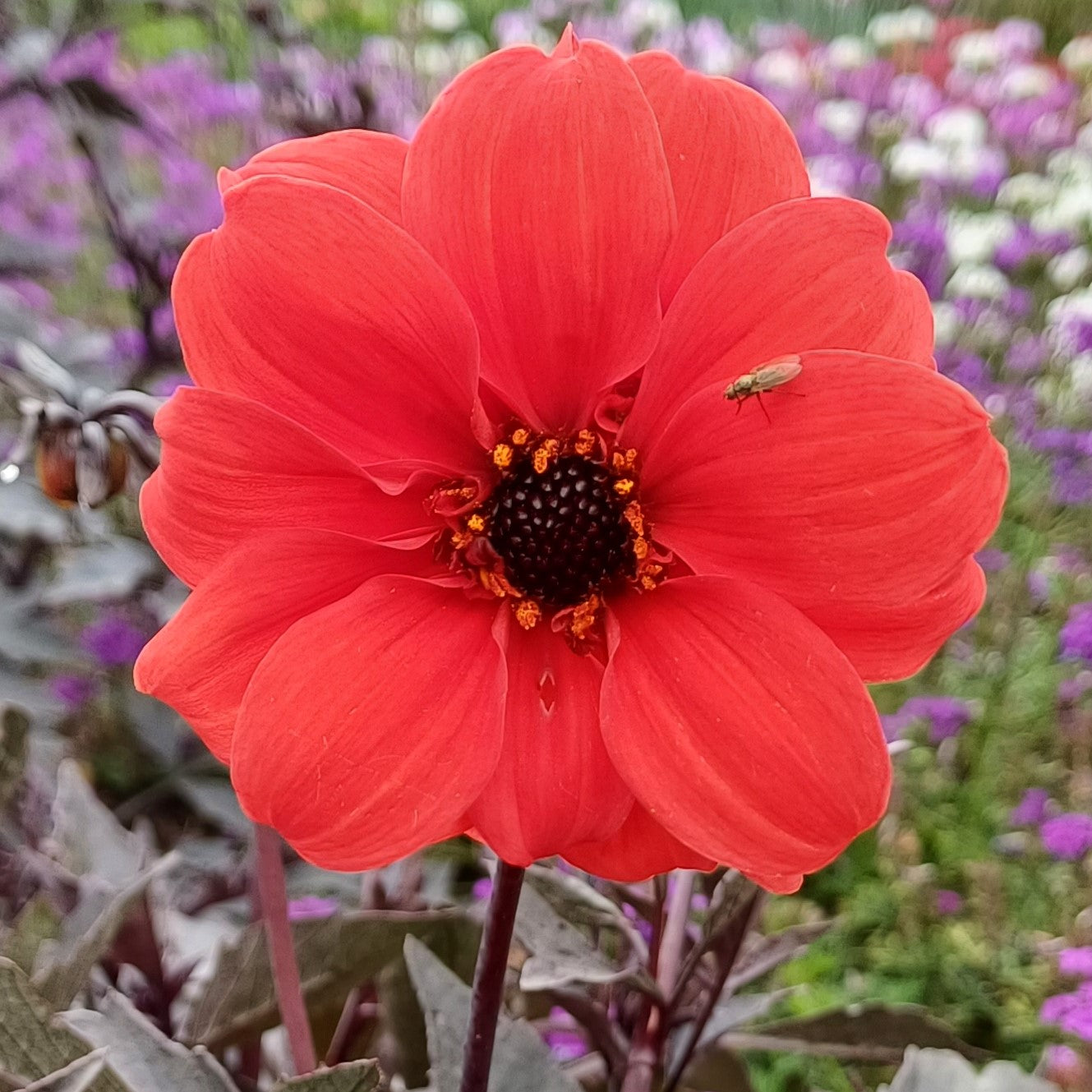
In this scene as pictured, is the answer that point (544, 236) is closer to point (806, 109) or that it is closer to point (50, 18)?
point (50, 18)

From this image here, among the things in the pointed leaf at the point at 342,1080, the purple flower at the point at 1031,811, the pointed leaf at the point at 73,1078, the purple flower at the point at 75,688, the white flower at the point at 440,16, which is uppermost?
the white flower at the point at 440,16

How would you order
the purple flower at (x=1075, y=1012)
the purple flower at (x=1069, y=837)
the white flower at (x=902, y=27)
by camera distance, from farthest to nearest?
1. the white flower at (x=902, y=27)
2. the purple flower at (x=1069, y=837)
3. the purple flower at (x=1075, y=1012)

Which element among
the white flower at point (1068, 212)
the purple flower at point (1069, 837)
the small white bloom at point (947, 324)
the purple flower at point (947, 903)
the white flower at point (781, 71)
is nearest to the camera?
the purple flower at point (1069, 837)

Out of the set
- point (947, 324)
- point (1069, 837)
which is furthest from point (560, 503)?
point (947, 324)

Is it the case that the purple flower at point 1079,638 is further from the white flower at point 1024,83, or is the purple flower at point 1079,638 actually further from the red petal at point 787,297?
the white flower at point 1024,83

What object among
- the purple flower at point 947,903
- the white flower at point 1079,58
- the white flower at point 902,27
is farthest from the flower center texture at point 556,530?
the white flower at point 1079,58

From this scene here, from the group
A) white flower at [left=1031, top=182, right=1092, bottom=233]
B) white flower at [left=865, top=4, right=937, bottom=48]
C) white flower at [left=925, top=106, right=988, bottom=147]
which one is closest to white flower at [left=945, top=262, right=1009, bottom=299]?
white flower at [left=1031, top=182, right=1092, bottom=233]

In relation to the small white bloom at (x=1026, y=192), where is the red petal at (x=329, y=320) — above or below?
above
